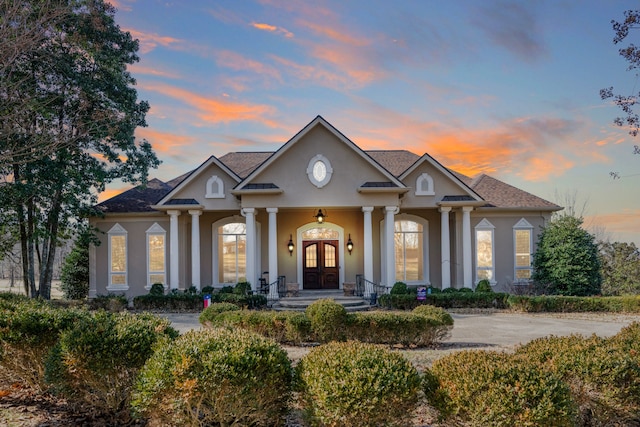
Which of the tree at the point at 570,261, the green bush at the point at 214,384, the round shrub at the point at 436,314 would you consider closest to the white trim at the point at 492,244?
the tree at the point at 570,261

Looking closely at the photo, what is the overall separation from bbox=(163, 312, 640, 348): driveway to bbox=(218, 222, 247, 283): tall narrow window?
4.21 metres

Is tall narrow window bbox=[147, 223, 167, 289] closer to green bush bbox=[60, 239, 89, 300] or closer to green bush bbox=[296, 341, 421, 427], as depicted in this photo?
green bush bbox=[60, 239, 89, 300]

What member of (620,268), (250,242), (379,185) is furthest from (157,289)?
(620,268)

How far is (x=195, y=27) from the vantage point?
14.0 m

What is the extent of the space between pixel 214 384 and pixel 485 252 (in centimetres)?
1969

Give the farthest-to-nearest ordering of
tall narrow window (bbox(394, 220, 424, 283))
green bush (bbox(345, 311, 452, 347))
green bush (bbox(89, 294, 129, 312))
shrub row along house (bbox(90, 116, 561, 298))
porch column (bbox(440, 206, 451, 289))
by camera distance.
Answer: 1. tall narrow window (bbox(394, 220, 424, 283))
2. porch column (bbox(440, 206, 451, 289))
3. shrub row along house (bbox(90, 116, 561, 298))
4. green bush (bbox(89, 294, 129, 312))
5. green bush (bbox(345, 311, 452, 347))

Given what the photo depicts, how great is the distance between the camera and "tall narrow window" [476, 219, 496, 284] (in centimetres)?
2202

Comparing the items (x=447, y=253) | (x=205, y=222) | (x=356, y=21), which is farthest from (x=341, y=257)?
(x=356, y=21)

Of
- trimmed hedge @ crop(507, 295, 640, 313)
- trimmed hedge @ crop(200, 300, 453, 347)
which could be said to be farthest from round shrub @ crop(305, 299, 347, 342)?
trimmed hedge @ crop(507, 295, 640, 313)

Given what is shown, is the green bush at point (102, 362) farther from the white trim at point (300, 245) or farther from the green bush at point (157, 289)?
the white trim at point (300, 245)

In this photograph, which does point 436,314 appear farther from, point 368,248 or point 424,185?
point 424,185

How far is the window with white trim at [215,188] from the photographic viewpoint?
20.9m

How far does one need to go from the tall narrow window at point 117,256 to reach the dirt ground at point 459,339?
525 centimetres

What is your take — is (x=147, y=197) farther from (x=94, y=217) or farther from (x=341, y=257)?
(x=341, y=257)
